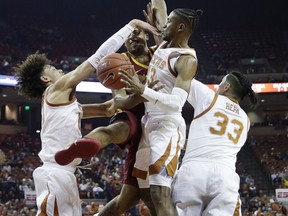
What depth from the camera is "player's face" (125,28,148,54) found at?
5.36 meters

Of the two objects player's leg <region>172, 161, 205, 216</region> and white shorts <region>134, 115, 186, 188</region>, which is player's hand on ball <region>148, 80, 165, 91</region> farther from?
player's leg <region>172, 161, 205, 216</region>

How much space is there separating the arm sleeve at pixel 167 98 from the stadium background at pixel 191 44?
609 inches

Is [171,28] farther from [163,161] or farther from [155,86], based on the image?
[163,161]

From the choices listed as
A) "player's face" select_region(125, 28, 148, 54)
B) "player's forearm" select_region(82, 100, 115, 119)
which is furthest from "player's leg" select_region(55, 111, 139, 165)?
"player's face" select_region(125, 28, 148, 54)

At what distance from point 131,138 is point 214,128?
2.84ft

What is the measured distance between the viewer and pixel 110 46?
482 centimetres

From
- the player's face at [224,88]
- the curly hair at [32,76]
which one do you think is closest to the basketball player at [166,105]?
the player's face at [224,88]

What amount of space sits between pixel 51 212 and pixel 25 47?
22590 mm

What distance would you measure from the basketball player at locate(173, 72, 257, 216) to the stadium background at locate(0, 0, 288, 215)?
15.2 m

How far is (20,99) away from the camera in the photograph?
25.7 meters

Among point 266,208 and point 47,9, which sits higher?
point 47,9

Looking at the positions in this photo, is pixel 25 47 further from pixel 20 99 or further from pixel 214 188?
pixel 214 188

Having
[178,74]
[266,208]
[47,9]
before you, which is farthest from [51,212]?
[47,9]

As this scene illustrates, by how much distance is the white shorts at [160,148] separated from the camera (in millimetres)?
4445
